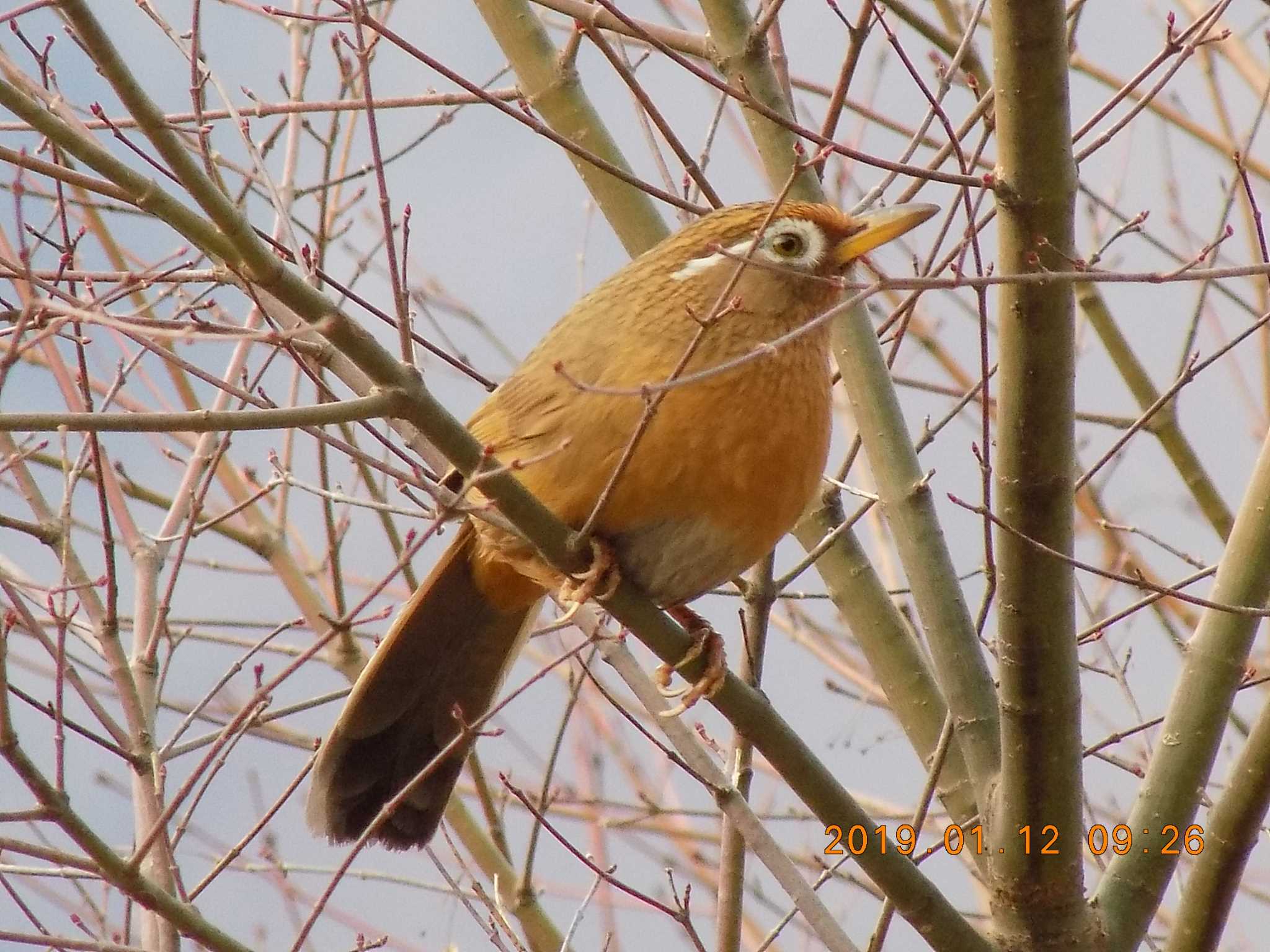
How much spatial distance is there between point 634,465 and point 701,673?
22.0 inches

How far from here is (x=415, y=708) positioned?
4.30m

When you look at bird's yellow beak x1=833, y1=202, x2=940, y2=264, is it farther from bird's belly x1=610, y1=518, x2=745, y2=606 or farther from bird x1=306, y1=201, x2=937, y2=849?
bird's belly x1=610, y1=518, x2=745, y2=606

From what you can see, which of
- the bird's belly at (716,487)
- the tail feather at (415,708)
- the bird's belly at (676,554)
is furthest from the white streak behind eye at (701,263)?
the tail feather at (415,708)

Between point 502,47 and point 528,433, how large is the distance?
5.88ft

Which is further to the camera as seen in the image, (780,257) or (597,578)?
(780,257)

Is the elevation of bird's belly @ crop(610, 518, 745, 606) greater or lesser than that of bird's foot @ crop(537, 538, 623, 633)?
greater

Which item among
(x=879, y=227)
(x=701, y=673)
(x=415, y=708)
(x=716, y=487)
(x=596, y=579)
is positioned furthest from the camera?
(x=415, y=708)

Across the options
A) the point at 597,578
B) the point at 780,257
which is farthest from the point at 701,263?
the point at 597,578

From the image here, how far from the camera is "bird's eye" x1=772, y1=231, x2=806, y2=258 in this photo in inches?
154
